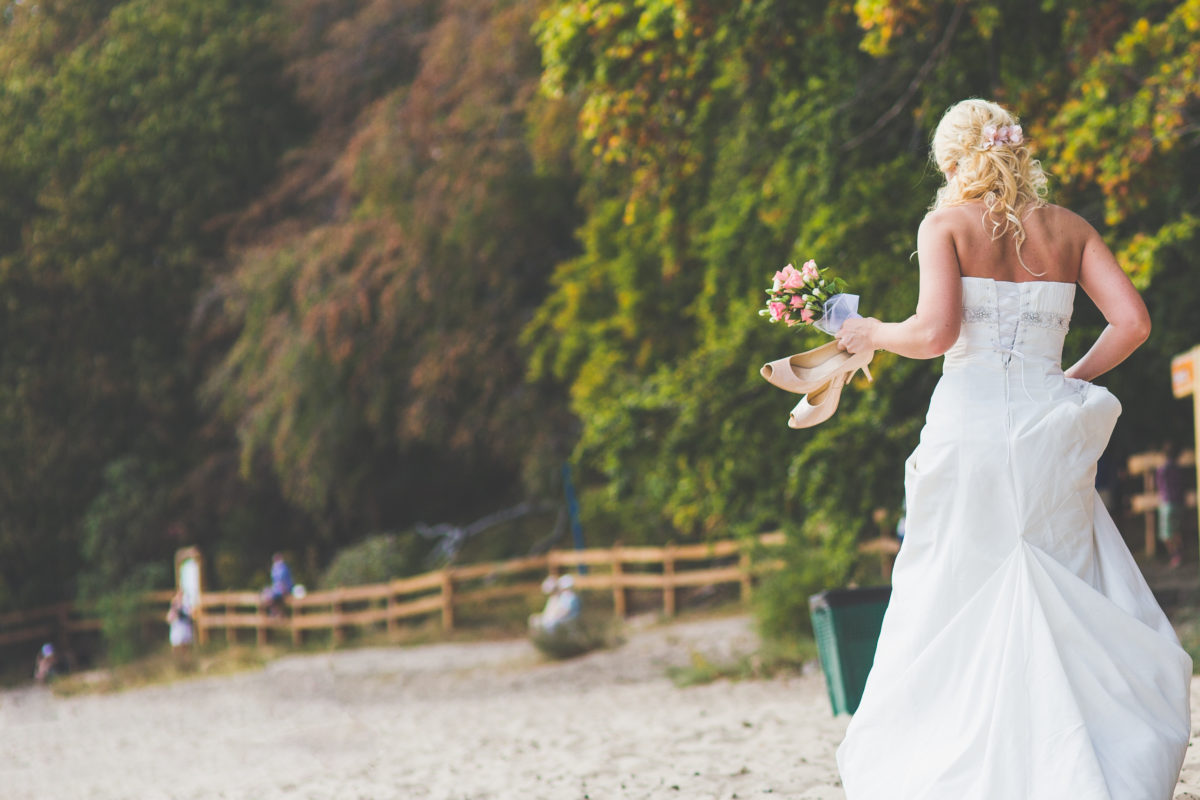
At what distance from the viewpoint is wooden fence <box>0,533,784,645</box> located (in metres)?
17.9

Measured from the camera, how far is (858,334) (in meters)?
3.79

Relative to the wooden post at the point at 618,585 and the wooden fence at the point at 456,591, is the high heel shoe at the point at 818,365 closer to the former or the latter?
the wooden fence at the point at 456,591

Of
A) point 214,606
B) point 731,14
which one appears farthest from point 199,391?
point 731,14

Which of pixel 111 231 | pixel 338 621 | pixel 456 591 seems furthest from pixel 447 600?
pixel 111 231

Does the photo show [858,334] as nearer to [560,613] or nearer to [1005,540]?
[1005,540]

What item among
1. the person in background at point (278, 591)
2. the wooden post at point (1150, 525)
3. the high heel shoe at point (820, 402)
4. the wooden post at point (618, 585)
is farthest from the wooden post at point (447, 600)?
the high heel shoe at point (820, 402)

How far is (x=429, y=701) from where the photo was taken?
41.4ft

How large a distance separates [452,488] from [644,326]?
9.71 m

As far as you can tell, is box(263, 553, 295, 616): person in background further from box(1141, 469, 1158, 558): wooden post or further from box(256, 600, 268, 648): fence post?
box(1141, 469, 1158, 558): wooden post

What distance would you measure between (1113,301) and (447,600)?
16.5 metres

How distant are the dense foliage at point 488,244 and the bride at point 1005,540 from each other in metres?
4.40

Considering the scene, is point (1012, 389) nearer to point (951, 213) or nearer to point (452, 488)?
point (951, 213)

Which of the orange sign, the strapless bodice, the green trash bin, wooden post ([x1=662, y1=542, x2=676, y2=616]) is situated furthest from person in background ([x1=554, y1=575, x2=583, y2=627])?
the strapless bodice

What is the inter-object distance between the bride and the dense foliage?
440 centimetres
